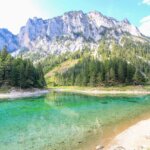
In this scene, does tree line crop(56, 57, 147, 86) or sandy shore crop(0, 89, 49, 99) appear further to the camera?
tree line crop(56, 57, 147, 86)

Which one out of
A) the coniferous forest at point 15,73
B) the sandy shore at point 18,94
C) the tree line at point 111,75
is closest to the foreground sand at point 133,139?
the sandy shore at point 18,94

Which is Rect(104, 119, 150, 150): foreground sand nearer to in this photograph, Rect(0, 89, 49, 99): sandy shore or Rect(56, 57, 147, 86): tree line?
Rect(0, 89, 49, 99): sandy shore

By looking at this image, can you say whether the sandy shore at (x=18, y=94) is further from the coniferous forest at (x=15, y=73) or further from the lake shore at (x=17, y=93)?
the coniferous forest at (x=15, y=73)

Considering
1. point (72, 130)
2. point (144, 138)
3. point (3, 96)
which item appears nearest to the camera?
point (144, 138)

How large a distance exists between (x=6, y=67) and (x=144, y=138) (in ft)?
269

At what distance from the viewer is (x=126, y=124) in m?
37.8

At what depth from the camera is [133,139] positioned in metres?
28.8

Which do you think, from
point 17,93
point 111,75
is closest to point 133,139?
point 17,93

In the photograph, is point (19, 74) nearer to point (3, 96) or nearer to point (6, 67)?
point (6, 67)

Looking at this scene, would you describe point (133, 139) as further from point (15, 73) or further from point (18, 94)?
point (15, 73)

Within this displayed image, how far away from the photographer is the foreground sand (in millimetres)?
25306

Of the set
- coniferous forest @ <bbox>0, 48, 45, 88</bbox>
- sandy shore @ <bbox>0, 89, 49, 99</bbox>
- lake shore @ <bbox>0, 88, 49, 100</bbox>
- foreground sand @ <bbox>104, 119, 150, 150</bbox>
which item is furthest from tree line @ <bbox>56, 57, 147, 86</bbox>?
foreground sand @ <bbox>104, 119, 150, 150</bbox>

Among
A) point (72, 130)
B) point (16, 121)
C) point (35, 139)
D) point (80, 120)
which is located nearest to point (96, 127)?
point (72, 130)

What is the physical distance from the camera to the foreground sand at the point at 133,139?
83.0ft
